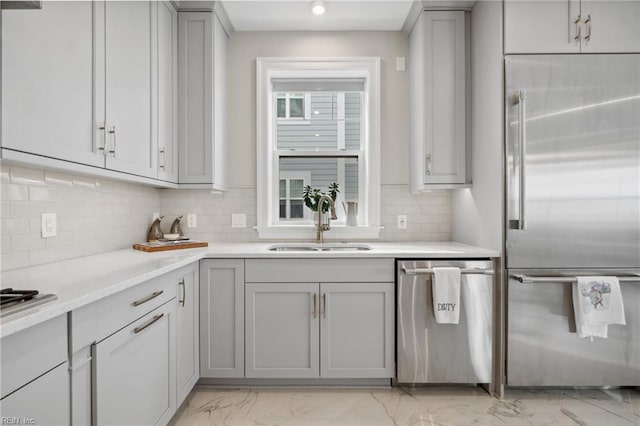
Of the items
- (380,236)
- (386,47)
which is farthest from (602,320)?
(386,47)

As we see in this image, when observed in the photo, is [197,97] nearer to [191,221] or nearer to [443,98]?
[191,221]

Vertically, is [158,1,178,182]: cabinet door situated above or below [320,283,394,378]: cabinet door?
above

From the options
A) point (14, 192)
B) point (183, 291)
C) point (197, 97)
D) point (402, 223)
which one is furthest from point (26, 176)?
point (402, 223)

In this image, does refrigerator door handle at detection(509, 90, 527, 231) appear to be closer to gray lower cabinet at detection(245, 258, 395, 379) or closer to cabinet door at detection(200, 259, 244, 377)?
gray lower cabinet at detection(245, 258, 395, 379)

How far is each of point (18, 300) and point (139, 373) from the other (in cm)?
67

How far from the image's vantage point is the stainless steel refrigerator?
2.09 m

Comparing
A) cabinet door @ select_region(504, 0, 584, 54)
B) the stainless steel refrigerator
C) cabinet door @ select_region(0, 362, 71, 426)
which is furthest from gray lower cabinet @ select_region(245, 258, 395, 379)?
cabinet door @ select_region(504, 0, 584, 54)

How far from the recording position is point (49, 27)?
1.32m

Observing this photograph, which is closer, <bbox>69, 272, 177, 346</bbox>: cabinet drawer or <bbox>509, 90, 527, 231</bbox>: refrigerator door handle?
<bbox>69, 272, 177, 346</bbox>: cabinet drawer

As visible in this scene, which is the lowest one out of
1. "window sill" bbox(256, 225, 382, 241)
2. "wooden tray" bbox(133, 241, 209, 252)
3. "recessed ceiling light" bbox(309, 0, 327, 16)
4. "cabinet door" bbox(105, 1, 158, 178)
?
"wooden tray" bbox(133, 241, 209, 252)

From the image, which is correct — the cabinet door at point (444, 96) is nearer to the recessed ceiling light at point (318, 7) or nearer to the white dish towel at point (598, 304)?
the recessed ceiling light at point (318, 7)

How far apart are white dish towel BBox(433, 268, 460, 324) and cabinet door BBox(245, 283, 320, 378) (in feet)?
2.38

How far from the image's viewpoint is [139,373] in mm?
1479

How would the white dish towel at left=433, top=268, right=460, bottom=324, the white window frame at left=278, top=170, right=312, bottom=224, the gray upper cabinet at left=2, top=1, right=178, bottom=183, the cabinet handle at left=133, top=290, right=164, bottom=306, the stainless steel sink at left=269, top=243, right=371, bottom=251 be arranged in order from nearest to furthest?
the gray upper cabinet at left=2, top=1, right=178, bottom=183 → the cabinet handle at left=133, top=290, right=164, bottom=306 → the white dish towel at left=433, top=268, right=460, bottom=324 → the stainless steel sink at left=269, top=243, right=371, bottom=251 → the white window frame at left=278, top=170, right=312, bottom=224
